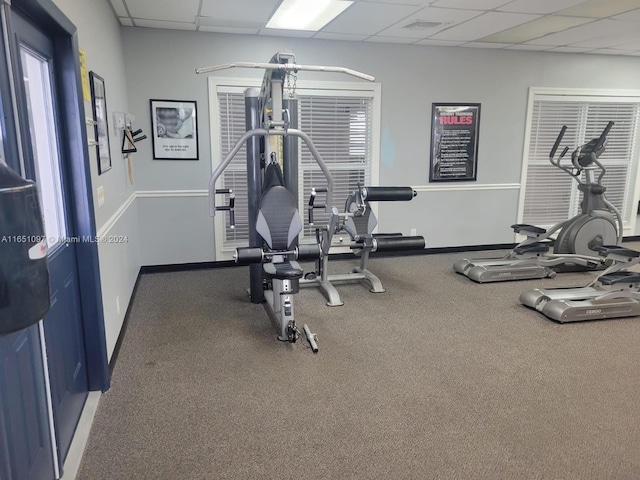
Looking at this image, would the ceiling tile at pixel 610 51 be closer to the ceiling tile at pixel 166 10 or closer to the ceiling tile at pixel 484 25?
the ceiling tile at pixel 484 25

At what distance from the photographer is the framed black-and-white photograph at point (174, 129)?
4.95 meters

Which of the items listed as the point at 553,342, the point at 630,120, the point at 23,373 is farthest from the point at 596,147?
the point at 23,373

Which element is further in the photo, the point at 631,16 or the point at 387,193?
the point at 387,193

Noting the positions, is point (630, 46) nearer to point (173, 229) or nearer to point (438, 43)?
point (438, 43)

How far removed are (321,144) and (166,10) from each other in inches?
86.3

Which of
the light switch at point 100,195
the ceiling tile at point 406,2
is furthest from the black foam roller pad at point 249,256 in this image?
the ceiling tile at point 406,2

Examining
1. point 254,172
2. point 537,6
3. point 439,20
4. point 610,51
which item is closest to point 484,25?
point 439,20

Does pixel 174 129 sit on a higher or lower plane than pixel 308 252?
higher

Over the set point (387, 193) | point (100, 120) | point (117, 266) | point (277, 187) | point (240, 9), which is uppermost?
point (240, 9)

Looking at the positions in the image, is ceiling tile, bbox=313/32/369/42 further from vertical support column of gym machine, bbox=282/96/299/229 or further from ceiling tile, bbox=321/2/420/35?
vertical support column of gym machine, bbox=282/96/299/229

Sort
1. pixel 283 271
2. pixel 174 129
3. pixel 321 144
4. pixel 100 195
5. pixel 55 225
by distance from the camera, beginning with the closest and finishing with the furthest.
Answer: pixel 55 225
pixel 100 195
pixel 283 271
pixel 174 129
pixel 321 144

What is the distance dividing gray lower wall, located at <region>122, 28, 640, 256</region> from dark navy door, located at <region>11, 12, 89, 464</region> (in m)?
2.74

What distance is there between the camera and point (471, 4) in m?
3.93

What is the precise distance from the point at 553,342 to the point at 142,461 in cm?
287
